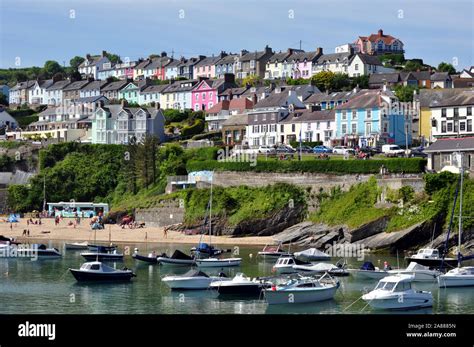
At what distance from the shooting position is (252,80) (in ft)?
373

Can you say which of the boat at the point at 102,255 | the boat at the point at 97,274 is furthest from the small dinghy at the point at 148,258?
the boat at the point at 97,274

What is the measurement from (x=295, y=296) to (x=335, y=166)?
2976 cm

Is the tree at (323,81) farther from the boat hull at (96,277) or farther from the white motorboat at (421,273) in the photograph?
the boat hull at (96,277)

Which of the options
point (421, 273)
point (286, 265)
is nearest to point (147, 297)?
point (286, 265)

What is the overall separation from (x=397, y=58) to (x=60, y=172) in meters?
60.1

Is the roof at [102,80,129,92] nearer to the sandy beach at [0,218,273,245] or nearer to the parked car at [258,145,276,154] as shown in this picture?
the parked car at [258,145,276,154]

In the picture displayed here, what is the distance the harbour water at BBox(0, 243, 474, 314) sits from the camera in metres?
30.0

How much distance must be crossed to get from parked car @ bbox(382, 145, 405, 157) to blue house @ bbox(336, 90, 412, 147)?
6112mm

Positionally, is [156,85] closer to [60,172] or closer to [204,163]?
[60,172]

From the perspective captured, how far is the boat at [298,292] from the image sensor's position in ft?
104

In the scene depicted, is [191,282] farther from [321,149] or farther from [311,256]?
[321,149]
